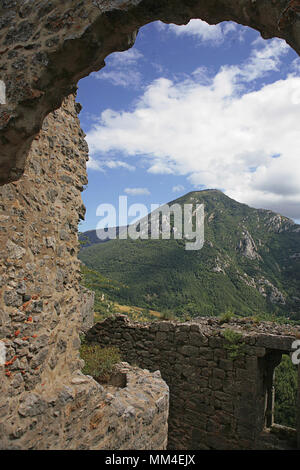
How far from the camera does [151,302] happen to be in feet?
101

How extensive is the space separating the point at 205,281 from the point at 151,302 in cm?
733

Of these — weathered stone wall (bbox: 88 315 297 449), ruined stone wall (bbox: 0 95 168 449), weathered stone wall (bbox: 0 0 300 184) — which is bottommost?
weathered stone wall (bbox: 88 315 297 449)

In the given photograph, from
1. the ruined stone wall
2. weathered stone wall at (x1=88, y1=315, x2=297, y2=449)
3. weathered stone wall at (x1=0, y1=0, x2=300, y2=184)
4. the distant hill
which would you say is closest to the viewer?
weathered stone wall at (x1=0, y1=0, x2=300, y2=184)

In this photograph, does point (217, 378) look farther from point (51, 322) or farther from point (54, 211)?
point (54, 211)

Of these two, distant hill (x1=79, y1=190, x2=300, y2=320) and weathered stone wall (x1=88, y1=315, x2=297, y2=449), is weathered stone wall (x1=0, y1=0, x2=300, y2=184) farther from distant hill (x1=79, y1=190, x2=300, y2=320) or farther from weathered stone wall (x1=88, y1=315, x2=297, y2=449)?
distant hill (x1=79, y1=190, x2=300, y2=320)

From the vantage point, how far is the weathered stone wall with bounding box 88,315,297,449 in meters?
5.64

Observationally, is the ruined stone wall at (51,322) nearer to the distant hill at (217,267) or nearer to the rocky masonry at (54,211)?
the rocky masonry at (54,211)

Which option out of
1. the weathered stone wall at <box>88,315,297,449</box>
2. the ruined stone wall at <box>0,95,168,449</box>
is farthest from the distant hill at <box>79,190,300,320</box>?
the ruined stone wall at <box>0,95,168,449</box>

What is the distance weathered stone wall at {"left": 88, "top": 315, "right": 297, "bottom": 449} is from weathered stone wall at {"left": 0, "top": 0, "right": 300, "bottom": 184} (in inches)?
202

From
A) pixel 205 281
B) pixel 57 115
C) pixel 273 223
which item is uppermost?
pixel 273 223

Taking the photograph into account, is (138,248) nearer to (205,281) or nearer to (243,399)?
(205,281)

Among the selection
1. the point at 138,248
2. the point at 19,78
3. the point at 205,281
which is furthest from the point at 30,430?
the point at 138,248

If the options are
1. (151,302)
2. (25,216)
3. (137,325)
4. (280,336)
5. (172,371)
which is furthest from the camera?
(151,302)

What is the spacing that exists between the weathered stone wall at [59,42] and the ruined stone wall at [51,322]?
0.65m
